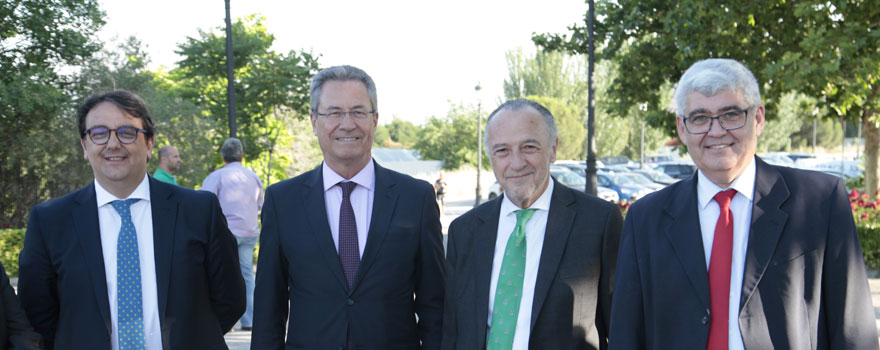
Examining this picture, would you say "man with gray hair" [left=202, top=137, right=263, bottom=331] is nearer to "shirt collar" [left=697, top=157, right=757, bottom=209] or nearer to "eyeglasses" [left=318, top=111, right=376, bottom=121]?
"eyeglasses" [left=318, top=111, right=376, bottom=121]

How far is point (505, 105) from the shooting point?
9.24 feet

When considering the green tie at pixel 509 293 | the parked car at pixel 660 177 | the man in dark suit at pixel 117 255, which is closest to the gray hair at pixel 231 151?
the man in dark suit at pixel 117 255

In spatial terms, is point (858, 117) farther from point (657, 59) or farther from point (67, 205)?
point (67, 205)

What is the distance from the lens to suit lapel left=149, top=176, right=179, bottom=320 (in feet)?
9.05

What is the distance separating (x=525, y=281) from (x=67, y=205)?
2012mm

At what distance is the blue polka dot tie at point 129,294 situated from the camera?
2693mm

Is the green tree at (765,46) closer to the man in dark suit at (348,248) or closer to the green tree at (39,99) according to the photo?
the man in dark suit at (348,248)

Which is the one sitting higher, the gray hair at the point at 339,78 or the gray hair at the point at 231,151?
the gray hair at the point at 339,78

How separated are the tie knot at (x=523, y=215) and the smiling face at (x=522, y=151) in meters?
0.04

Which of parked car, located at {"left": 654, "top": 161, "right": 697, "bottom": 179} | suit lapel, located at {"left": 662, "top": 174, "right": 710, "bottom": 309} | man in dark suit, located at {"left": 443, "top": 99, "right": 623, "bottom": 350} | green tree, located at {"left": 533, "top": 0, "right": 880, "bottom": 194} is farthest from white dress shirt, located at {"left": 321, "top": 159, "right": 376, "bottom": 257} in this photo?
parked car, located at {"left": 654, "top": 161, "right": 697, "bottom": 179}

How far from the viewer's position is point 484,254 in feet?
9.17

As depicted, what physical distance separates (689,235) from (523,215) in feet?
2.40

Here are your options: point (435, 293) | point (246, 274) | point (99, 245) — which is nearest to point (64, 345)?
point (99, 245)

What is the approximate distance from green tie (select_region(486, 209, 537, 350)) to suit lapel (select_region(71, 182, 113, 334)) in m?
1.59
